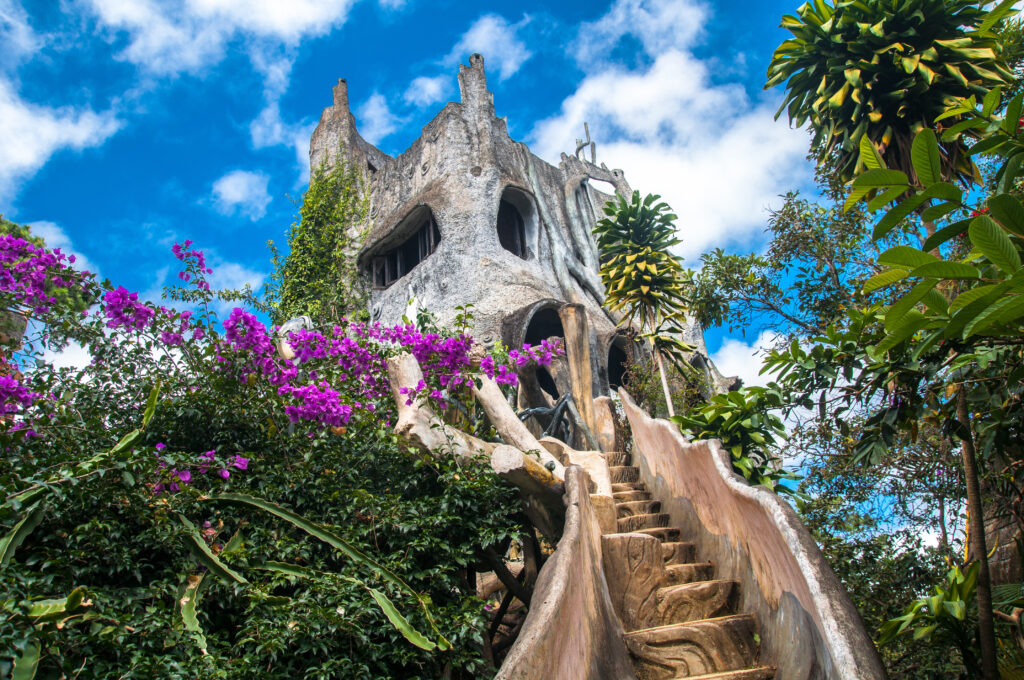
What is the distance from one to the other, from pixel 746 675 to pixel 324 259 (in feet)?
44.0

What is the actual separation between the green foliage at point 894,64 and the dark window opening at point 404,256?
352 inches

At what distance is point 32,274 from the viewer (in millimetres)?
4797

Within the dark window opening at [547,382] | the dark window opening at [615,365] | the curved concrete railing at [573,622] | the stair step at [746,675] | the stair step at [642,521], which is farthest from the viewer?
the dark window opening at [615,365]

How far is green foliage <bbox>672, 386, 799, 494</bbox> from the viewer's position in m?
5.42

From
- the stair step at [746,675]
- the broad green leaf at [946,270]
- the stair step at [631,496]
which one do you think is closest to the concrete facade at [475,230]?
the stair step at [631,496]

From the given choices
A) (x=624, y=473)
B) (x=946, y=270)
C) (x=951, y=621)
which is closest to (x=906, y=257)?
(x=946, y=270)

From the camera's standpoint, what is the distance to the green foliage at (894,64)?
720cm

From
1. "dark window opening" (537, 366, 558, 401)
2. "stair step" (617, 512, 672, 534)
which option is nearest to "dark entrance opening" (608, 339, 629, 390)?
"dark window opening" (537, 366, 558, 401)

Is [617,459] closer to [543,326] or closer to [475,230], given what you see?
[475,230]

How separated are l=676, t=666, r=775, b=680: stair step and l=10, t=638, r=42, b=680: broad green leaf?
9.02 feet

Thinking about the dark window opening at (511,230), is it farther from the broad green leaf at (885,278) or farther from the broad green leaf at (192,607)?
the broad green leaf at (885,278)

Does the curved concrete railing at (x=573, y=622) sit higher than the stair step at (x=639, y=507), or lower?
lower

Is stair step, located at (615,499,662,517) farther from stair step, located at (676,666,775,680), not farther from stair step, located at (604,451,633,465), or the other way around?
stair step, located at (676,666,775,680)

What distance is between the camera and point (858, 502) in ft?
23.4
